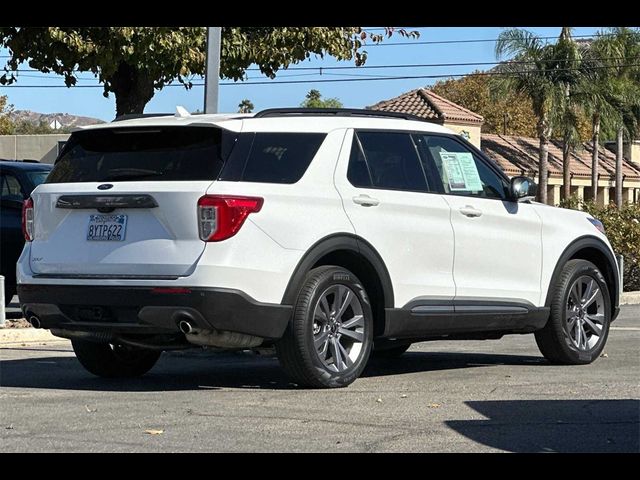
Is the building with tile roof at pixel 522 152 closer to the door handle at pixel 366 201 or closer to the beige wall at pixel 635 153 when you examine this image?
the beige wall at pixel 635 153

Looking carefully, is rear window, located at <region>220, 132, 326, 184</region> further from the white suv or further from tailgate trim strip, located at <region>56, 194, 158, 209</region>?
tailgate trim strip, located at <region>56, 194, 158, 209</region>

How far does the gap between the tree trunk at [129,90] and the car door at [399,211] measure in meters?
7.79

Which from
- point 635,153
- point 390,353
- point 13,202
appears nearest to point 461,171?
point 390,353

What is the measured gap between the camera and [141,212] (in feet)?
28.3

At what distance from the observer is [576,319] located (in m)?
10.8

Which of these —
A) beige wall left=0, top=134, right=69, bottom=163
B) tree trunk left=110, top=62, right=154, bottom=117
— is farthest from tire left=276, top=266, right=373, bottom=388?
beige wall left=0, top=134, right=69, bottom=163

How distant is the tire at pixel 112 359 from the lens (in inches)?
385

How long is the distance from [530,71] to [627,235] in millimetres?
31513

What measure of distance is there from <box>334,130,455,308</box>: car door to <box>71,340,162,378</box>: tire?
1945 mm

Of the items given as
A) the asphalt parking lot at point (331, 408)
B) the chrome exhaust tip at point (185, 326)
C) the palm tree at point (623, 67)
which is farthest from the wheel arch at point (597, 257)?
the palm tree at point (623, 67)

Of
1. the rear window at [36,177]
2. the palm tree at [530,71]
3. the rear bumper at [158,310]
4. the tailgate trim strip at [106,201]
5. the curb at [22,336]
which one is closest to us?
the rear bumper at [158,310]

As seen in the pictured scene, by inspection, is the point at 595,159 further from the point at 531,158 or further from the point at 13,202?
the point at 13,202

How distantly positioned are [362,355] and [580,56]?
156ft
